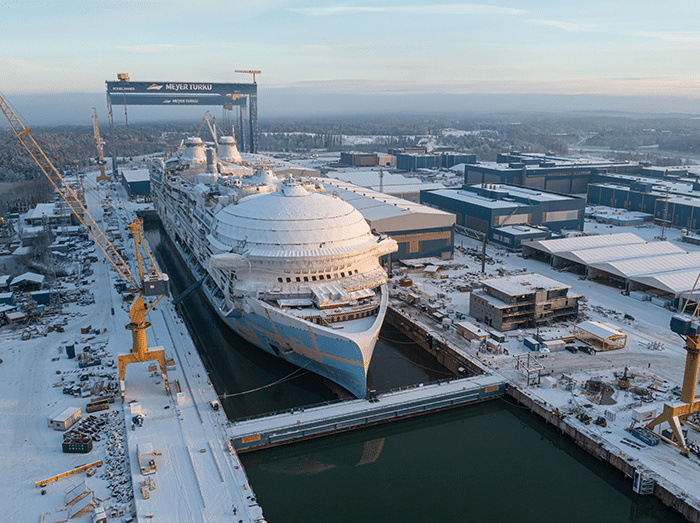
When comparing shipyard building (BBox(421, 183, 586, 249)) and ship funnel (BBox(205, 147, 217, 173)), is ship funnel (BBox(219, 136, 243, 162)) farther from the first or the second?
shipyard building (BBox(421, 183, 586, 249))

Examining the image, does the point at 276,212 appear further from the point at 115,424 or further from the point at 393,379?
the point at 115,424

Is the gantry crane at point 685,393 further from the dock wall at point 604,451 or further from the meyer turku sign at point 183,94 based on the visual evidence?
the meyer turku sign at point 183,94

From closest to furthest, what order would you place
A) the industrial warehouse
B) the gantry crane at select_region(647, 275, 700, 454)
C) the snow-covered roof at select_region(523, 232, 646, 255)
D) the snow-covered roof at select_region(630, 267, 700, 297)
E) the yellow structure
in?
the industrial warehouse
the gantry crane at select_region(647, 275, 700, 454)
the yellow structure
the snow-covered roof at select_region(630, 267, 700, 297)
the snow-covered roof at select_region(523, 232, 646, 255)

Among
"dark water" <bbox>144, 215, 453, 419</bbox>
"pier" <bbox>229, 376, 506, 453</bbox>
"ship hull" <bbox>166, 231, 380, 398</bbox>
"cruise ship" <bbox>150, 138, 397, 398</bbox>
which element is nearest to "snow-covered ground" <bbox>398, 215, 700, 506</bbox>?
"pier" <bbox>229, 376, 506, 453</bbox>

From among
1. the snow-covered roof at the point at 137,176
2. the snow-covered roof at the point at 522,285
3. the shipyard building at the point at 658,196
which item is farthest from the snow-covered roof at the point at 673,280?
the snow-covered roof at the point at 137,176

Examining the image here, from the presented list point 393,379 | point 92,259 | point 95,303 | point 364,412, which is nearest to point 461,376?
point 393,379

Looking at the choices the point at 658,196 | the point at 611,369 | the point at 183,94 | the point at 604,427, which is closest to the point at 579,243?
the point at 611,369
